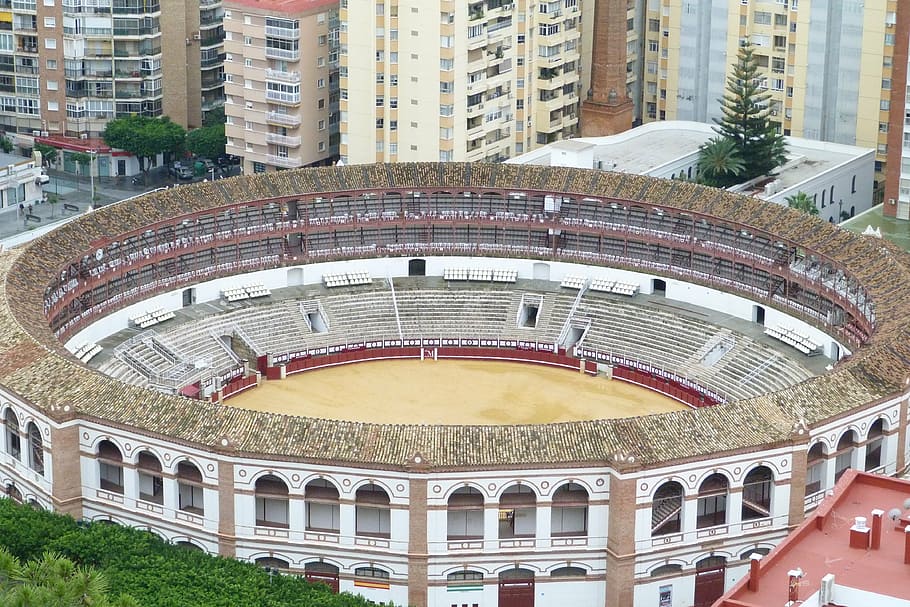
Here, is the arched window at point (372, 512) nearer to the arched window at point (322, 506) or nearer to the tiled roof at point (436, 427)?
the arched window at point (322, 506)

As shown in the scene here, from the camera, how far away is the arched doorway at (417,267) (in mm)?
152250

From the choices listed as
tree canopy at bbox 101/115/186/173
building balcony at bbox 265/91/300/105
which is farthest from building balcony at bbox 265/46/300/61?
tree canopy at bbox 101/115/186/173

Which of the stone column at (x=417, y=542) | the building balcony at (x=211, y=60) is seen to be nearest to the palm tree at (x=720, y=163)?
the building balcony at (x=211, y=60)

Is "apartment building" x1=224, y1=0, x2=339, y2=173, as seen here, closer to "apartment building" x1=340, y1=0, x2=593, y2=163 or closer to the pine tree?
"apartment building" x1=340, y1=0, x2=593, y2=163

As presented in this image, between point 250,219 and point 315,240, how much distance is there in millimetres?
5370

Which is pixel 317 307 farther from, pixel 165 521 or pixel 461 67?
pixel 165 521

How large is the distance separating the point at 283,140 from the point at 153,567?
7289 cm

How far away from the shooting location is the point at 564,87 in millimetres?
177000

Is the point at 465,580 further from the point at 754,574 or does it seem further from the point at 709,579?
the point at 754,574

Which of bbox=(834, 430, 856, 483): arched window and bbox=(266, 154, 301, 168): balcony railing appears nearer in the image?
bbox=(834, 430, 856, 483): arched window

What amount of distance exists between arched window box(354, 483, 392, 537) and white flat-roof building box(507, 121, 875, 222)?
187 feet

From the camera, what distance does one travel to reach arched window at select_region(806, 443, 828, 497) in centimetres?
11262

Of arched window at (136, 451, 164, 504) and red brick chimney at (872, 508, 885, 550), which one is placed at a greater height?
red brick chimney at (872, 508, 885, 550)

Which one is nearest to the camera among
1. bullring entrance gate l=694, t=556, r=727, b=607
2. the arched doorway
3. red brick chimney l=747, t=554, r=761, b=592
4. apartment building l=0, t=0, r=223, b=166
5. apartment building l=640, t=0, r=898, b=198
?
red brick chimney l=747, t=554, r=761, b=592
